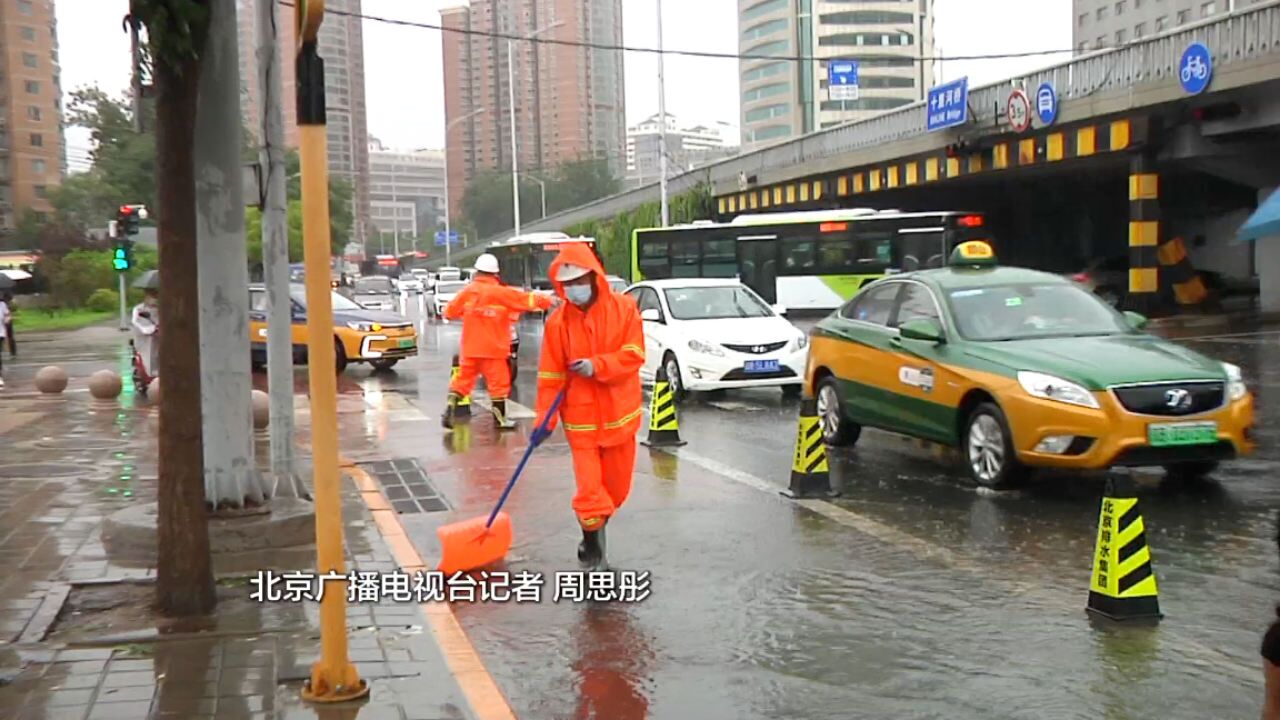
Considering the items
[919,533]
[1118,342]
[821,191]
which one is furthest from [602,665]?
[821,191]

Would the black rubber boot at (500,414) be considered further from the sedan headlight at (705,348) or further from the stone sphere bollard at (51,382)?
the stone sphere bollard at (51,382)

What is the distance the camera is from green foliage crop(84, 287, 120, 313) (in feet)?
180

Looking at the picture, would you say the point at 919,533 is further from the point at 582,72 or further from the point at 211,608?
the point at 582,72

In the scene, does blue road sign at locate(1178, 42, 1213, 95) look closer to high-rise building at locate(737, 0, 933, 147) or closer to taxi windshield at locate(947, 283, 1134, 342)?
taxi windshield at locate(947, 283, 1134, 342)

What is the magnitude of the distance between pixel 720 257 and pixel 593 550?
27.3m

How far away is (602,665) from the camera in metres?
5.71

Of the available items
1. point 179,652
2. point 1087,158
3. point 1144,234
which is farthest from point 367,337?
point 1144,234

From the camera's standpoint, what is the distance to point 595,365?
6871 mm

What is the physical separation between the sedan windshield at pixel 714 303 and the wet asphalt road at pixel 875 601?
18.5 feet

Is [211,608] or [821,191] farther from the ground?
[821,191]

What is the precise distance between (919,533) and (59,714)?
5.07 metres

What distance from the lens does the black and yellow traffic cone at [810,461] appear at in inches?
365

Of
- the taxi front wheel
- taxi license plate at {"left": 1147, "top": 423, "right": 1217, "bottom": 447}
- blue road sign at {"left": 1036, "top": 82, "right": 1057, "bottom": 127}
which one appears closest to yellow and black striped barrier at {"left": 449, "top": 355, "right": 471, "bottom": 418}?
the taxi front wheel

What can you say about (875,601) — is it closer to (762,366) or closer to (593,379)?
(593,379)
